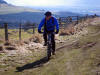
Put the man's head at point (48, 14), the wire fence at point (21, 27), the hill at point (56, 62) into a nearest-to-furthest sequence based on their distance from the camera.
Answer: the hill at point (56, 62), the man's head at point (48, 14), the wire fence at point (21, 27)

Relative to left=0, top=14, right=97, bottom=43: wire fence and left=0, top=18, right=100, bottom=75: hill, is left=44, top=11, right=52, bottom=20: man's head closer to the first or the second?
left=0, top=18, right=100, bottom=75: hill

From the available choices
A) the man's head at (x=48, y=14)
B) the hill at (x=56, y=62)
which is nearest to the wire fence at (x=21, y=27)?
the hill at (x=56, y=62)

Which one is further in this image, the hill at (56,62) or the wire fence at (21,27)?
the wire fence at (21,27)

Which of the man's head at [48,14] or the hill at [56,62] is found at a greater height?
the man's head at [48,14]

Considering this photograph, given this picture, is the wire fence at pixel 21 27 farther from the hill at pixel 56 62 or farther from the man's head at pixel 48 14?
the man's head at pixel 48 14

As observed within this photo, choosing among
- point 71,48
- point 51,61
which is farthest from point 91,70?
point 71,48

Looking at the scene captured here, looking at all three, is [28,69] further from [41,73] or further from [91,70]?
[91,70]

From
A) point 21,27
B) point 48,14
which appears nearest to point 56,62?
point 48,14

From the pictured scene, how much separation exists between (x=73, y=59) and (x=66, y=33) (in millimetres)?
9170

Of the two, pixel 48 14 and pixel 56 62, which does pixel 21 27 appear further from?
pixel 56 62

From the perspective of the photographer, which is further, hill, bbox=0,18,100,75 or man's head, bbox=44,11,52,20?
man's head, bbox=44,11,52,20

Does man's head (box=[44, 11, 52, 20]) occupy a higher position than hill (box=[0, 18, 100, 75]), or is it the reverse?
man's head (box=[44, 11, 52, 20])

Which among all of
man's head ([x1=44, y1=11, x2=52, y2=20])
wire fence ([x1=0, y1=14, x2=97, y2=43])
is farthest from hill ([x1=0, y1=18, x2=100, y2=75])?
wire fence ([x1=0, y1=14, x2=97, y2=43])

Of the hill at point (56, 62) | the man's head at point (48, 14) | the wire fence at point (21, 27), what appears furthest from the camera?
the wire fence at point (21, 27)
